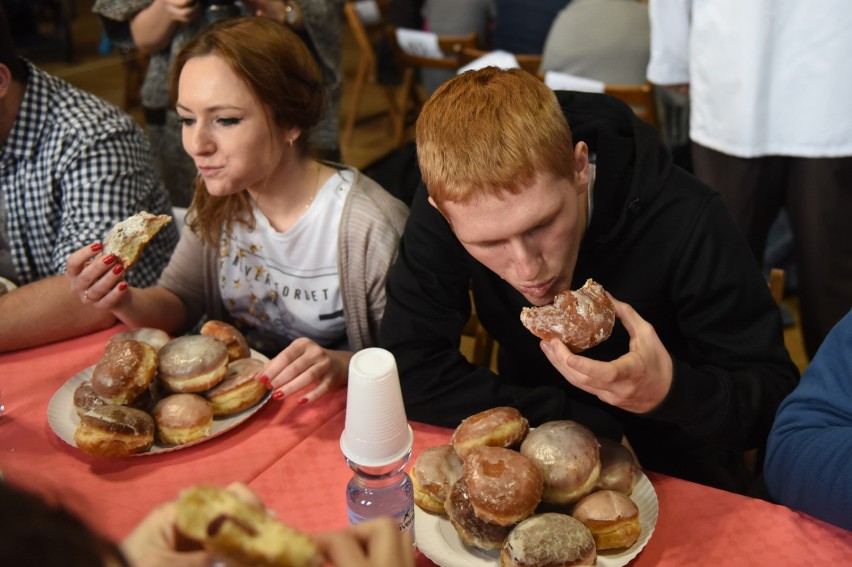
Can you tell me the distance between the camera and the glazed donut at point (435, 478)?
1.08 m

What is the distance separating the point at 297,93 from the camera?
5.80ft

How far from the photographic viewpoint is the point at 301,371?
4.75ft

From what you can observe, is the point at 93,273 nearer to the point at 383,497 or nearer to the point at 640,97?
the point at 383,497

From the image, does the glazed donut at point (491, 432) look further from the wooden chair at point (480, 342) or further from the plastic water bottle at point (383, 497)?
the wooden chair at point (480, 342)

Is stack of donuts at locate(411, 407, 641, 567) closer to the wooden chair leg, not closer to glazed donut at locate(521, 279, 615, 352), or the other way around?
glazed donut at locate(521, 279, 615, 352)

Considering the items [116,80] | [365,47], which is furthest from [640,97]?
[116,80]

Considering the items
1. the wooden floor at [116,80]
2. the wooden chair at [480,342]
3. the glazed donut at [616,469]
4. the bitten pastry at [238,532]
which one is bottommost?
the wooden floor at [116,80]

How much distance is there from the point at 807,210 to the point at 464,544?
5.72ft

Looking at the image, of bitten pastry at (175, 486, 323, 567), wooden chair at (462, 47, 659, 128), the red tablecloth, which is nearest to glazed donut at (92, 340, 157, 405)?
the red tablecloth

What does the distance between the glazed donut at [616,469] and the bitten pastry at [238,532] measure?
0.61m

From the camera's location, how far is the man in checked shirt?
1894mm

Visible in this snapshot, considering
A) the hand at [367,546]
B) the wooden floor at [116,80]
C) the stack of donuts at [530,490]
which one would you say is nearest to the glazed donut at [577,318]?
the stack of donuts at [530,490]

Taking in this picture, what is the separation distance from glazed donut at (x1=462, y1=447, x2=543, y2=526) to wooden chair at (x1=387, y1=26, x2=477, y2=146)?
9.89ft

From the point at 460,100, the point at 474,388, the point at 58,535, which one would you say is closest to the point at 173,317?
the point at 474,388
